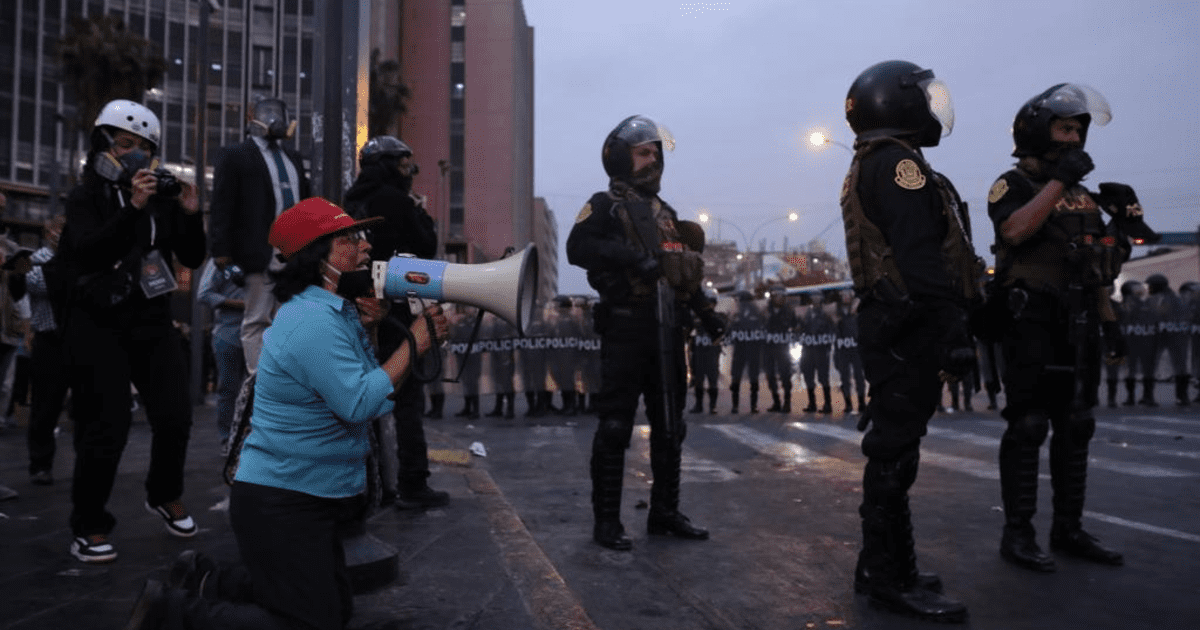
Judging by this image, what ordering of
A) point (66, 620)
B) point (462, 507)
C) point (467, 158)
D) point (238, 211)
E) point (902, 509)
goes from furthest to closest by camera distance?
1. point (467, 158)
2. point (462, 507)
3. point (238, 211)
4. point (902, 509)
5. point (66, 620)

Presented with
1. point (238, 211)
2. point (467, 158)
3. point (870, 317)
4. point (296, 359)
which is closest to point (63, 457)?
point (238, 211)

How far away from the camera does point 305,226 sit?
2.83m

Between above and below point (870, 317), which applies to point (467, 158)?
above

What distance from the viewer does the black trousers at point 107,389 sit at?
4203 mm

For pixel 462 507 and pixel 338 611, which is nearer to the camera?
pixel 338 611

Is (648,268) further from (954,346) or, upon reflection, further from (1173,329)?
(1173,329)

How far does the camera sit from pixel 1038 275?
14.8ft

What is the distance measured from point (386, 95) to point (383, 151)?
153 ft

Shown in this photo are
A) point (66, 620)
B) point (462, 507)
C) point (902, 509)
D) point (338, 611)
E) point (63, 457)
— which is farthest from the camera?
point (63, 457)

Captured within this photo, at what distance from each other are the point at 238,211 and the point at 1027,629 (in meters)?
4.27

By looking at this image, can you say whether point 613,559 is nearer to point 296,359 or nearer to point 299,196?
point 296,359

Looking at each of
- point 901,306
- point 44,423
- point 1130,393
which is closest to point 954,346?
point 901,306

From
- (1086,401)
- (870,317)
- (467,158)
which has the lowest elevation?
(1086,401)

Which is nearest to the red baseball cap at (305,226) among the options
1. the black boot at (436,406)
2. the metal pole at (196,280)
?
the metal pole at (196,280)
